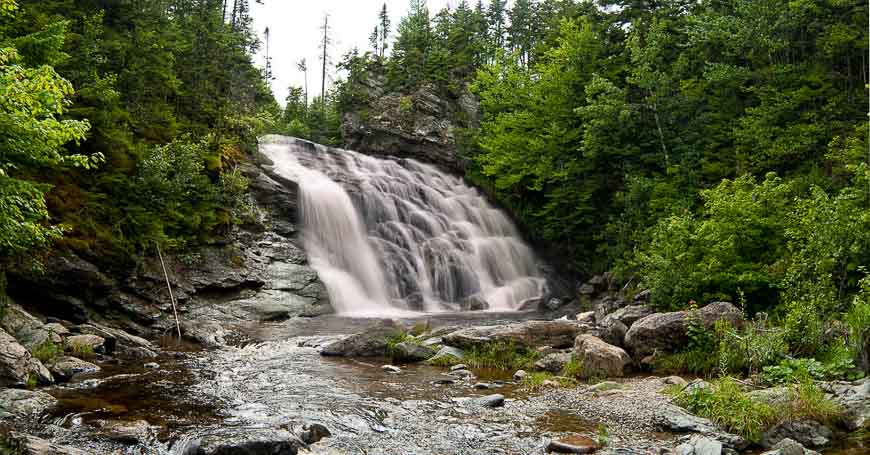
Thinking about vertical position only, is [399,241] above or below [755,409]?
above

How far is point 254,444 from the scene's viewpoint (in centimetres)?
662

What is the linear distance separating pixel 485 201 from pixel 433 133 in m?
7.22

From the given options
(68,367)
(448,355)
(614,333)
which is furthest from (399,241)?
(68,367)

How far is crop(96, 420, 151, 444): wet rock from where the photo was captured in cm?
718

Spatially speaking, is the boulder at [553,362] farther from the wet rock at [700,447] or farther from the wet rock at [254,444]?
the wet rock at [254,444]

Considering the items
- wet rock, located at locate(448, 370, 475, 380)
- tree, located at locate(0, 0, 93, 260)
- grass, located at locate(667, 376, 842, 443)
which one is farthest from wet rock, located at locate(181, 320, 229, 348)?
grass, located at locate(667, 376, 842, 443)

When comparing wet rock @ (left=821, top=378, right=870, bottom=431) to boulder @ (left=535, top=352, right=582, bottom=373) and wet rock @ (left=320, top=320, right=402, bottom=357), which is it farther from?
wet rock @ (left=320, top=320, right=402, bottom=357)

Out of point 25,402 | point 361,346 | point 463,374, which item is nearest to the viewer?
point 25,402

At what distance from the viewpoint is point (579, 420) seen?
8273mm

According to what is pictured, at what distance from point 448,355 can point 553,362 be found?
2422 mm

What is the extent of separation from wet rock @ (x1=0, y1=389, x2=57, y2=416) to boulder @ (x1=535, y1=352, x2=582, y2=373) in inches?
341

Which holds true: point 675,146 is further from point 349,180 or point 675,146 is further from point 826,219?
point 349,180

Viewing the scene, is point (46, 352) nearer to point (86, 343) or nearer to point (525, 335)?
point (86, 343)

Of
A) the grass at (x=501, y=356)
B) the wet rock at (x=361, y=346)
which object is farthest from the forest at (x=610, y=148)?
the wet rock at (x=361, y=346)
